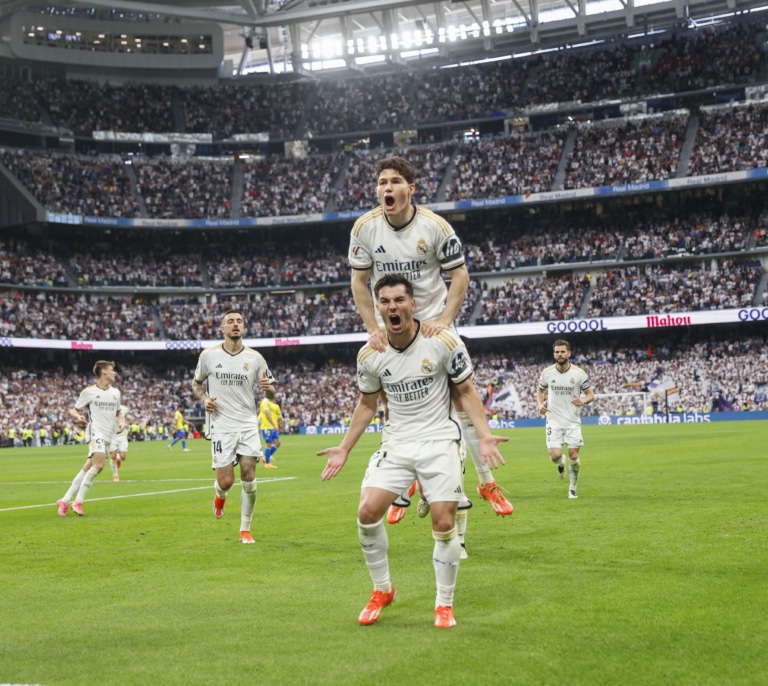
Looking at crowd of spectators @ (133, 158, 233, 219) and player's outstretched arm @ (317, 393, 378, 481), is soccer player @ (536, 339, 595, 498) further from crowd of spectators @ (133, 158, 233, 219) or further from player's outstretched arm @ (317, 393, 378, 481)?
crowd of spectators @ (133, 158, 233, 219)

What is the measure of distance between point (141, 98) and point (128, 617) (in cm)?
7695

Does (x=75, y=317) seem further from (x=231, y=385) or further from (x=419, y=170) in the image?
(x=231, y=385)

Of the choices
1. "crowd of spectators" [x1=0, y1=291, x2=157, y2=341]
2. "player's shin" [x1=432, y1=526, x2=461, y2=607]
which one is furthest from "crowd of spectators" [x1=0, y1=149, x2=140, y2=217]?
"player's shin" [x1=432, y1=526, x2=461, y2=607]

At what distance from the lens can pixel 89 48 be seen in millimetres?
76500

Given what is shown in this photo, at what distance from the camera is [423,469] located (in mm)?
7648

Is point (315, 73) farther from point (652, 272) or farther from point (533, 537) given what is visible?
point (533, 537)

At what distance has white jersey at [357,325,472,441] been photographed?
25.6ft

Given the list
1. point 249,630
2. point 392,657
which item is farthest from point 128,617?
point 392,657

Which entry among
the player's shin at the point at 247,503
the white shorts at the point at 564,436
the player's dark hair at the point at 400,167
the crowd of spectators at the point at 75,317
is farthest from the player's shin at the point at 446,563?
the crowd of spectators at the point at 75,317

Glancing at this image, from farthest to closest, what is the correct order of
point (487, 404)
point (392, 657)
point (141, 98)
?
point (141, 98)
point (487, 404)
point (392, 657)

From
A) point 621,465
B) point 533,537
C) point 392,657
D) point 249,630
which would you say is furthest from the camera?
point 621,465

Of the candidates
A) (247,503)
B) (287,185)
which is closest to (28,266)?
(287,185)

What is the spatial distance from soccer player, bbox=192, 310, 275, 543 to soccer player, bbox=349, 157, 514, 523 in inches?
186

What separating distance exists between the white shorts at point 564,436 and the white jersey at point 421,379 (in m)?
10.7
